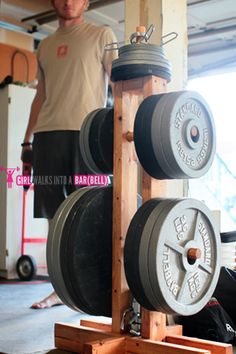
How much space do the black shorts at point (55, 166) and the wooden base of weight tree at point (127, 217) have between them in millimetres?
664

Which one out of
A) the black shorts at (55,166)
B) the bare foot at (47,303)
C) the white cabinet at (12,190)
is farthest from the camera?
the white cabinet at (12,190)

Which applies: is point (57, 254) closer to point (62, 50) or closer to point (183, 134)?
point (183, 134)

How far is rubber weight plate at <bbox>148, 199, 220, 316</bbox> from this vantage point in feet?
5.33

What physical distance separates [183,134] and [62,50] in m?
1.11

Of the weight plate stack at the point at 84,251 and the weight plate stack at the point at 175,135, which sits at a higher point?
the weight plate stack at the point at 175,135

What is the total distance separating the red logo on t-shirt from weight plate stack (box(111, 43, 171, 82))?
819 millimetres

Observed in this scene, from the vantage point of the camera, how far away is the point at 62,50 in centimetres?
261

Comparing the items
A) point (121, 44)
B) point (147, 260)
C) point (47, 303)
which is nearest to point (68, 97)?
point (47, 303)

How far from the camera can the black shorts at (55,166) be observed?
2.52 meters

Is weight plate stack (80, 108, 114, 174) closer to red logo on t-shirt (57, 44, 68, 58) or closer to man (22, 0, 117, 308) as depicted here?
man (22, 0, 117, 308)

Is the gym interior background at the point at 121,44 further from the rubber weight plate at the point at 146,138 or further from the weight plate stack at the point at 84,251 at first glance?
the rubber weight plate at the point at 146,138

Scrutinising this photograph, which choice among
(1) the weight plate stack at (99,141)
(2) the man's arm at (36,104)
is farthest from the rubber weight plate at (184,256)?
(2) the man's arm at (36,104)

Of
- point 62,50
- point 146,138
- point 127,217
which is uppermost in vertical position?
point 62,50

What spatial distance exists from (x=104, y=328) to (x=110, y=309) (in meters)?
0.16
